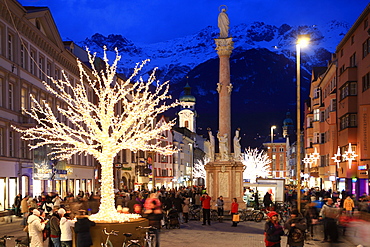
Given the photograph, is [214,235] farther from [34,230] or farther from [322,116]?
[322,116]

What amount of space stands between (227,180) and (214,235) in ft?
39.4

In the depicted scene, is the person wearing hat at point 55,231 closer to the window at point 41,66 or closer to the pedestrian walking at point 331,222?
the pedestrian walking at point 331,222

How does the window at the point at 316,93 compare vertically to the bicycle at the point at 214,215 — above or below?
above

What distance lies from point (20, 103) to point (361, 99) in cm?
2561

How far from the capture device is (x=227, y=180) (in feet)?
123

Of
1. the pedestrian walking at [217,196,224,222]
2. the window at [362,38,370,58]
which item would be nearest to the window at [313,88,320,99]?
the window at [362,38,370,58]

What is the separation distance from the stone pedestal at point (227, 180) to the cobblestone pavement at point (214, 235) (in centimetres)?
457

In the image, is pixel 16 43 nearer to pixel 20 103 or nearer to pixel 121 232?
pixel 20 103

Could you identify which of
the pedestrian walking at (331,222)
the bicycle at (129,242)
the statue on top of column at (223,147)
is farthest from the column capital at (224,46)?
the bicycle at (129,242)

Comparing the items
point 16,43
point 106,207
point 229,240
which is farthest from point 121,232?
point 16,43

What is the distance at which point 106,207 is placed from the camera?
17.1m

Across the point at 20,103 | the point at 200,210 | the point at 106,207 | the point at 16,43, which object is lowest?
the point at 200,210

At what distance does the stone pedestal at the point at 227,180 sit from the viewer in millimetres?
37469

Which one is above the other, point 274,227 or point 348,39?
point 348,39
